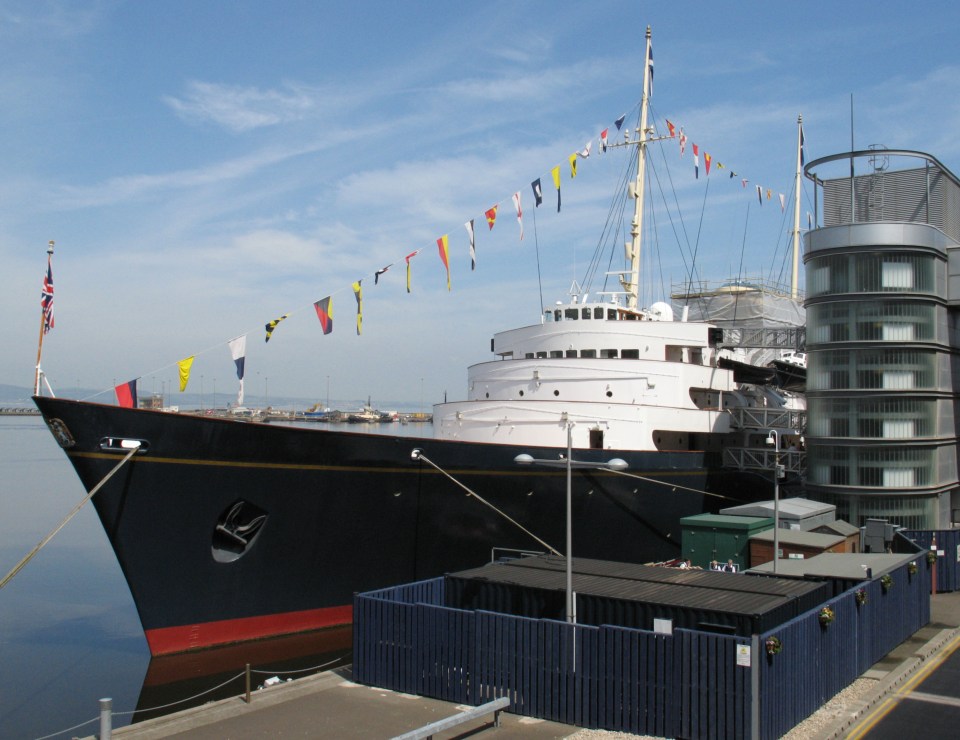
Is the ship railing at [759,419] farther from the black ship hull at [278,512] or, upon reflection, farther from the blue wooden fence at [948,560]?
the black ship hull at [278,512]

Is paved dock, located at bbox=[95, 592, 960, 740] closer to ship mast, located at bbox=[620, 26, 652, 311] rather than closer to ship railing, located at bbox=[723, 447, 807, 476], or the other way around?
ship railing, located at bbox=[723, 447, 807, 476]

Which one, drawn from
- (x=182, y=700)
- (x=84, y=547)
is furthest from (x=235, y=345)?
(x=84, y=547)

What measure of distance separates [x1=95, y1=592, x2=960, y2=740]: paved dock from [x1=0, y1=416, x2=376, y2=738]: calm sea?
4.30ft

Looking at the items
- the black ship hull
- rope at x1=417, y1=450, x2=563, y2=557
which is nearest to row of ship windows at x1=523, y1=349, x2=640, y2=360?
the black ship hull

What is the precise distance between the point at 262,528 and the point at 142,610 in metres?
2.62

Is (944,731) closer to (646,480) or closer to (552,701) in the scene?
(552,701)

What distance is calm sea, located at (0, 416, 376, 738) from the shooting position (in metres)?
16.2

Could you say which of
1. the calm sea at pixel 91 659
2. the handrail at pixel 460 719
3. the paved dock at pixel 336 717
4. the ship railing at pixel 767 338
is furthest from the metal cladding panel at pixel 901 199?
the handrail at pixel 460 719

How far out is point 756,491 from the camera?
29.3 m

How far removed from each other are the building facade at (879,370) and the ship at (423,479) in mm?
3560

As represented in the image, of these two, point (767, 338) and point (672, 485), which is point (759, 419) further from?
point (672, 485)

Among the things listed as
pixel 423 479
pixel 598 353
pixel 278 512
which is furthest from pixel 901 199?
pixel 278 512

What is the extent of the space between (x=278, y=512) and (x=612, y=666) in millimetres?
8542

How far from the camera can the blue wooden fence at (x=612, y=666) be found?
1062 cm
